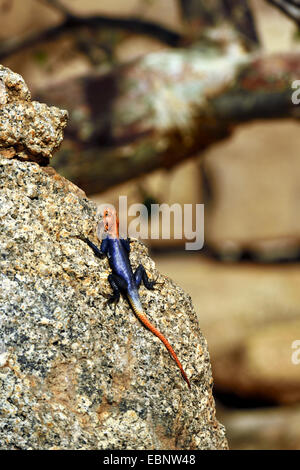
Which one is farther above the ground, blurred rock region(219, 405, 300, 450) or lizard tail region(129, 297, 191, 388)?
blurred rock region(219, 405, 300, 450)

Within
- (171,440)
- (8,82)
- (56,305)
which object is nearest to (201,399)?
(171,440)

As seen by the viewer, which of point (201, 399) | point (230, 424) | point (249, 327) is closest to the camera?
point (201, 399)

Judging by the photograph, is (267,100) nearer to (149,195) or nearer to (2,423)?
(149,195)

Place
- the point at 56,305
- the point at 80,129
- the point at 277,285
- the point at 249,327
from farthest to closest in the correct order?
the point at 277,285, the point at 249,327, the point at 80,129, the point at 56,305

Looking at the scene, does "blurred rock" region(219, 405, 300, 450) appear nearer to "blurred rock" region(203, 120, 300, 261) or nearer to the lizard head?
"blurred rock" region(203, 120, 300, 261)

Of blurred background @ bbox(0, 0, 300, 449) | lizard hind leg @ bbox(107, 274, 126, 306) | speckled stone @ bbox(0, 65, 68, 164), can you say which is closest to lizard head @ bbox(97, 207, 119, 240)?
lizard hind leg @ bbox(107, 274, 126, 306)

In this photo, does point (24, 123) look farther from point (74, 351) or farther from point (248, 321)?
point (248, 321)

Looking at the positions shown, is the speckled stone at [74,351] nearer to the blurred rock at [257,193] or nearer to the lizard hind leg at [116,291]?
the lizard hind leg at [116,291]
